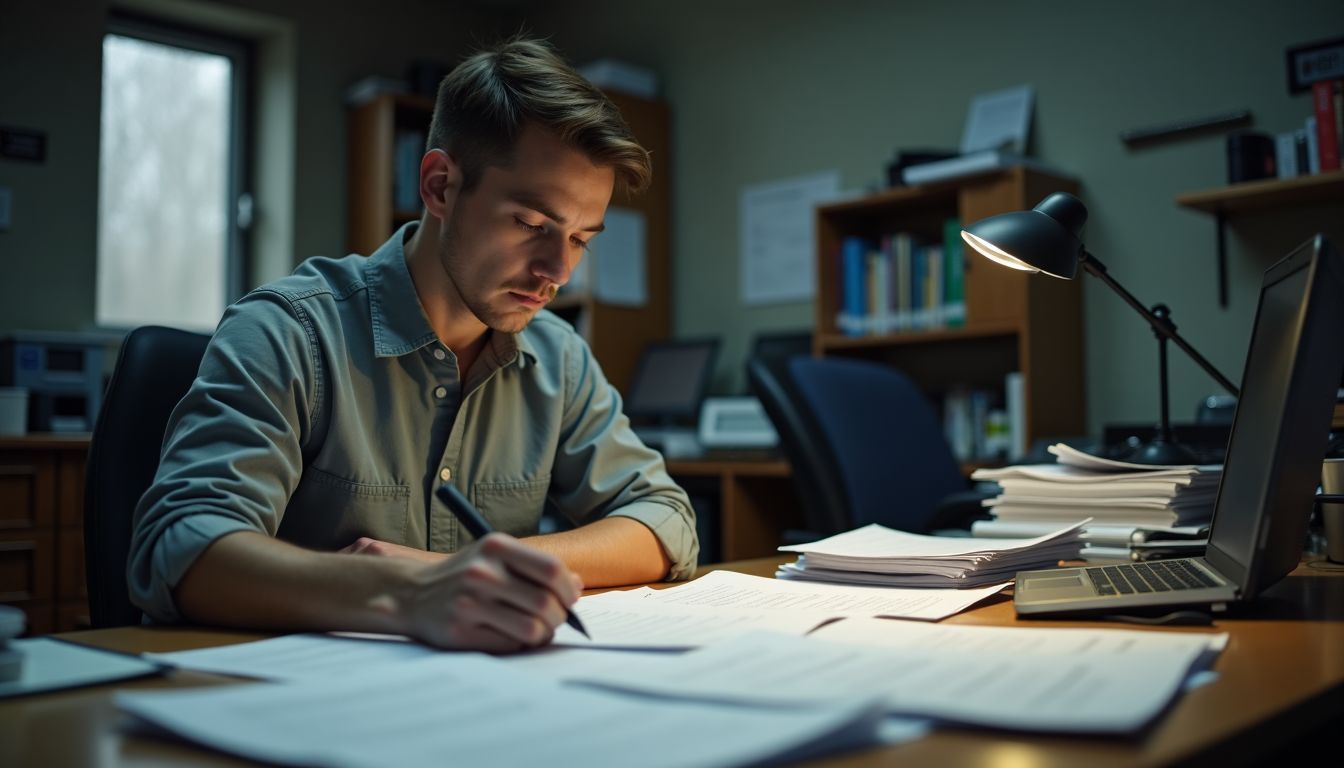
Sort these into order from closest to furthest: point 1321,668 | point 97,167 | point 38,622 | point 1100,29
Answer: point 1321,668 < point 38,622 < point 1100,29 < point 97,167

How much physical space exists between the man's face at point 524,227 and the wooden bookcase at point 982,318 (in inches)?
72.2

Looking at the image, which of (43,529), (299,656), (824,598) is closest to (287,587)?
(299,656)

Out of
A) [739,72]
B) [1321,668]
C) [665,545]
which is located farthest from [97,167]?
[1321,668]

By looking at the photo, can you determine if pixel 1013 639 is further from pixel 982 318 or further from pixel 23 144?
pixel 23 144

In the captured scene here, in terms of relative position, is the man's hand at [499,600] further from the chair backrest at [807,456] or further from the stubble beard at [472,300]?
the chair backrest at [807,456]

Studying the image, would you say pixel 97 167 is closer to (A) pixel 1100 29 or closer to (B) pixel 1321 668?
(A) pixel 1100 29

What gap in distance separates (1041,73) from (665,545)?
8.01ft

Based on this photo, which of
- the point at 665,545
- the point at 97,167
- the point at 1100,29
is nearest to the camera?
the point at 665,545

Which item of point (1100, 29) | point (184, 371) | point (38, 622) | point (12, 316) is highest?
point (1100, 29)

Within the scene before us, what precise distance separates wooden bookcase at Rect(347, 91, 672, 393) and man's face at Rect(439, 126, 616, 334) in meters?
2.56

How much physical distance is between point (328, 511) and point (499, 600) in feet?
1.78

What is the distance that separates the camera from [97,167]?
3553mm

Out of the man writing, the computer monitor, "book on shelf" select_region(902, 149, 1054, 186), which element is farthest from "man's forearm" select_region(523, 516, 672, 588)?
the computer monitor

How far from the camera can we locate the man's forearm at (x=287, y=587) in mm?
820
